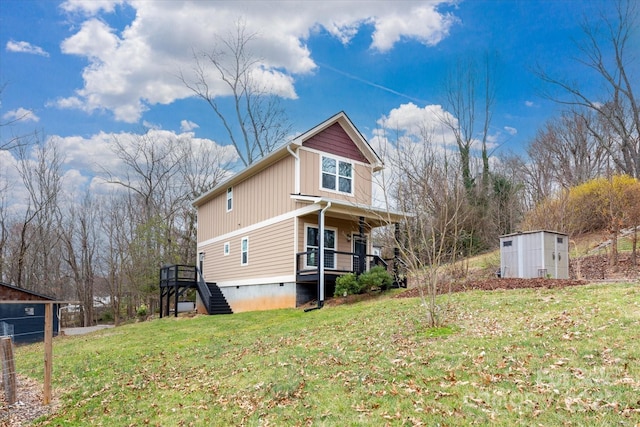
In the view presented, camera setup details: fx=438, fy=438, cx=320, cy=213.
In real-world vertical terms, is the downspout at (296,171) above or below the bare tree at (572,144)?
below

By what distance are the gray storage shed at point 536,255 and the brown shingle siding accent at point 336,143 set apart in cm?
698

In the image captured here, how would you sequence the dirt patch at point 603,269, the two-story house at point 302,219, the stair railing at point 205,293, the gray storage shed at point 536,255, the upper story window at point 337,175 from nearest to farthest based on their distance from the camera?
the gray storage shed at point 536,255, the dirt patch at point 603,269, the two-story house at point 302,219, the upper story window at point 337,175, the stair railing at point 205,293

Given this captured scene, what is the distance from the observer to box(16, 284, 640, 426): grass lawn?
4.59 m

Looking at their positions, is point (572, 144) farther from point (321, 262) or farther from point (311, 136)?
point (321, 262)

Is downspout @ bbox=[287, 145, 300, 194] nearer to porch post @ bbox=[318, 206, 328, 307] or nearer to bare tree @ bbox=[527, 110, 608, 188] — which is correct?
porch post @ bbox=[318, 206, 328, 307]

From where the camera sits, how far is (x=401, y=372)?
5.91 metres

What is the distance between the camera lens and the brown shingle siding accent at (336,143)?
1706 cm

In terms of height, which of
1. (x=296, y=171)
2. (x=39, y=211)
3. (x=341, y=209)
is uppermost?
(x=296, y=171)

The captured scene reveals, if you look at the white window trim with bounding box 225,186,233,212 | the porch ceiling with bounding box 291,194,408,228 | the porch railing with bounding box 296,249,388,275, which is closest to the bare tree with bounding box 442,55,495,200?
the porch railing with bounding box 296,249,388,275

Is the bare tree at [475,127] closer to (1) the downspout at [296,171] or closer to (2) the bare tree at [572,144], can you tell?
(2) the bare tree at [572,144]

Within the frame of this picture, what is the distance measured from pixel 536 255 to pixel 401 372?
9.27 m

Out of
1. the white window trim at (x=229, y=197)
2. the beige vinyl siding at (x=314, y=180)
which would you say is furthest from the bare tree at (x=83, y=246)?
the beige vinyl siding at (x=314, y=180)

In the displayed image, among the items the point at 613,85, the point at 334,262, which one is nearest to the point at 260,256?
the point at 334,262

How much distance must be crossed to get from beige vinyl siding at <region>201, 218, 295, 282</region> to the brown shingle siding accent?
10.4 ft
